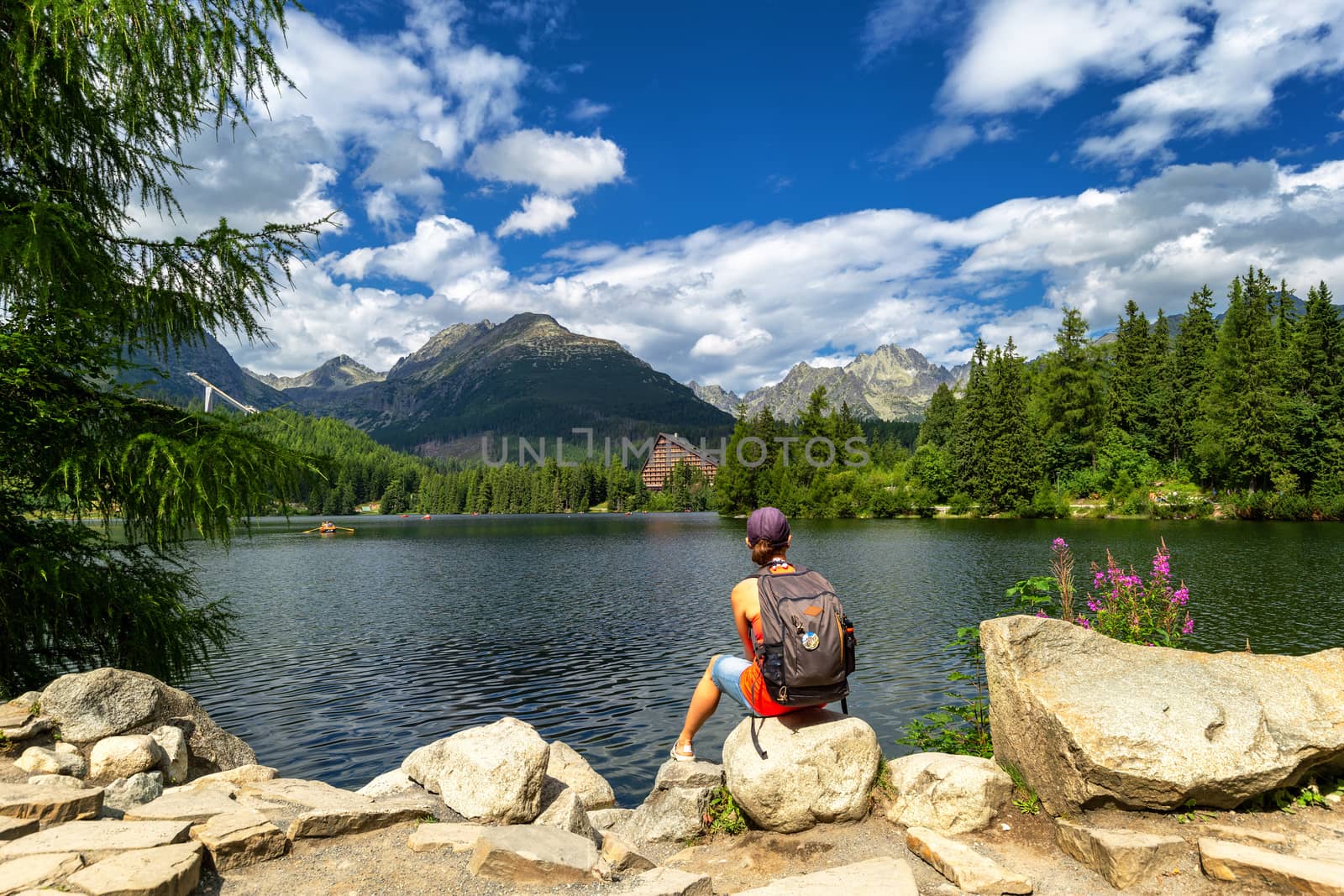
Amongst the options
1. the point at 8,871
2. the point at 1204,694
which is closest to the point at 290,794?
the point at 8,871

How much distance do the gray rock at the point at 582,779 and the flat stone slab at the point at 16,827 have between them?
5585mm

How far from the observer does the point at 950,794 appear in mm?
6082

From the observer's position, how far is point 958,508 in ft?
302

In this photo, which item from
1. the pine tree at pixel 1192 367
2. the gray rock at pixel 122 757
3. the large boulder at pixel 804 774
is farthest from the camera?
the pine tree at pixel 1192 367

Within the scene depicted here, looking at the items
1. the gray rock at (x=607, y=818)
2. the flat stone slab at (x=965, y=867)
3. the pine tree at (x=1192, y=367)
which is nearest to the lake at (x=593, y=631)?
the gray rock at (x=607, y=818)

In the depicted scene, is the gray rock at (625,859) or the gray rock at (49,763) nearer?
the gray rock at (625,859)

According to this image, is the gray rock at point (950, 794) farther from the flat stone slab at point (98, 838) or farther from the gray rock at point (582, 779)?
the flat stone slab at point (98, 838)

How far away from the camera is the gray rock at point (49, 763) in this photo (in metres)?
6.46

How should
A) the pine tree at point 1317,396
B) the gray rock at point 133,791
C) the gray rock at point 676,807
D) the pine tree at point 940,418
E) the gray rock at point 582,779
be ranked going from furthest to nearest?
1. the pine tree at point 940,418
2. the pine tree at point 1317,396
3. the gray rock at point 582,779
4. the gray rock at point 676,807
5. the gray rock at point 133,791

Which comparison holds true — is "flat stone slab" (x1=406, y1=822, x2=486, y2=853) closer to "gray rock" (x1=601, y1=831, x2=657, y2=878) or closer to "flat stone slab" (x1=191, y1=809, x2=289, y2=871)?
"flat stone slab" (x1=191, y1=809, x2=289, y2=871)

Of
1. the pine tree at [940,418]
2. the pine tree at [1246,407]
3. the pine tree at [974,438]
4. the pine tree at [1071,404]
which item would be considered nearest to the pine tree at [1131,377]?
the pine tree at [1071,404]

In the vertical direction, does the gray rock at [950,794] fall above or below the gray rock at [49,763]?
below

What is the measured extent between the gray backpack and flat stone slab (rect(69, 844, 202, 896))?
4.25 meters

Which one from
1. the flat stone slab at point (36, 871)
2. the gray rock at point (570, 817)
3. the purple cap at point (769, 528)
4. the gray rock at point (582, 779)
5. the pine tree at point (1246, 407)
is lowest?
the gray rock at point (582, 779)
